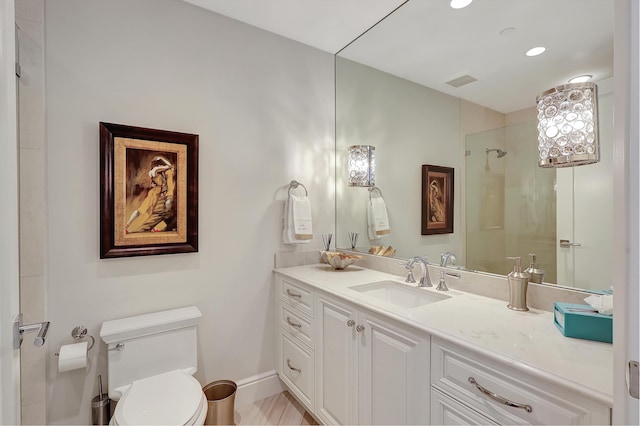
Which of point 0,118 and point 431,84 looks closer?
point 0,118

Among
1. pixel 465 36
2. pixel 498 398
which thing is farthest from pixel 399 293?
pixel 465 36

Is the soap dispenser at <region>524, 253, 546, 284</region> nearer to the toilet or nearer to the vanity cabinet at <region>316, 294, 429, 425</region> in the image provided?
the vanity cabinet at <region>316, 294, 429, 425</region>

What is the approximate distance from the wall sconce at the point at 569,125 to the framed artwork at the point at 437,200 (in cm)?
56

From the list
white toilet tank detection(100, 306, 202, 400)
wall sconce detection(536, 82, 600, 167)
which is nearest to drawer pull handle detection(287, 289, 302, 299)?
white toilet tank detection(100, 306, 202, 400)

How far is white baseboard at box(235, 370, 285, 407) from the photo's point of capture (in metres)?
2.12

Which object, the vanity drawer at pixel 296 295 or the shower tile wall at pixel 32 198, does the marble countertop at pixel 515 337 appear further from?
the shower tile wall at pixel 32 198

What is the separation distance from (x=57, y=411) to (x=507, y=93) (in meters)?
2.82

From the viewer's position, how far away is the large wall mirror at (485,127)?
1.25 metres

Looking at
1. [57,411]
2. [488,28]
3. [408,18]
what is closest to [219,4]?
[408,18]

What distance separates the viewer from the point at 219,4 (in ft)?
6.47

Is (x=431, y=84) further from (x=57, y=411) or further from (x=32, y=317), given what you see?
(x=57, y=411)

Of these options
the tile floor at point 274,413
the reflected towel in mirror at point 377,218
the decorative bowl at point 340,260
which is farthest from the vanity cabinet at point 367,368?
the reflected towel in mirror at point 377,218

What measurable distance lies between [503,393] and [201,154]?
1953 millimetres

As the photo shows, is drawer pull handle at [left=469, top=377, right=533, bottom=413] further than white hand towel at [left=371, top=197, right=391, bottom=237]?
No
